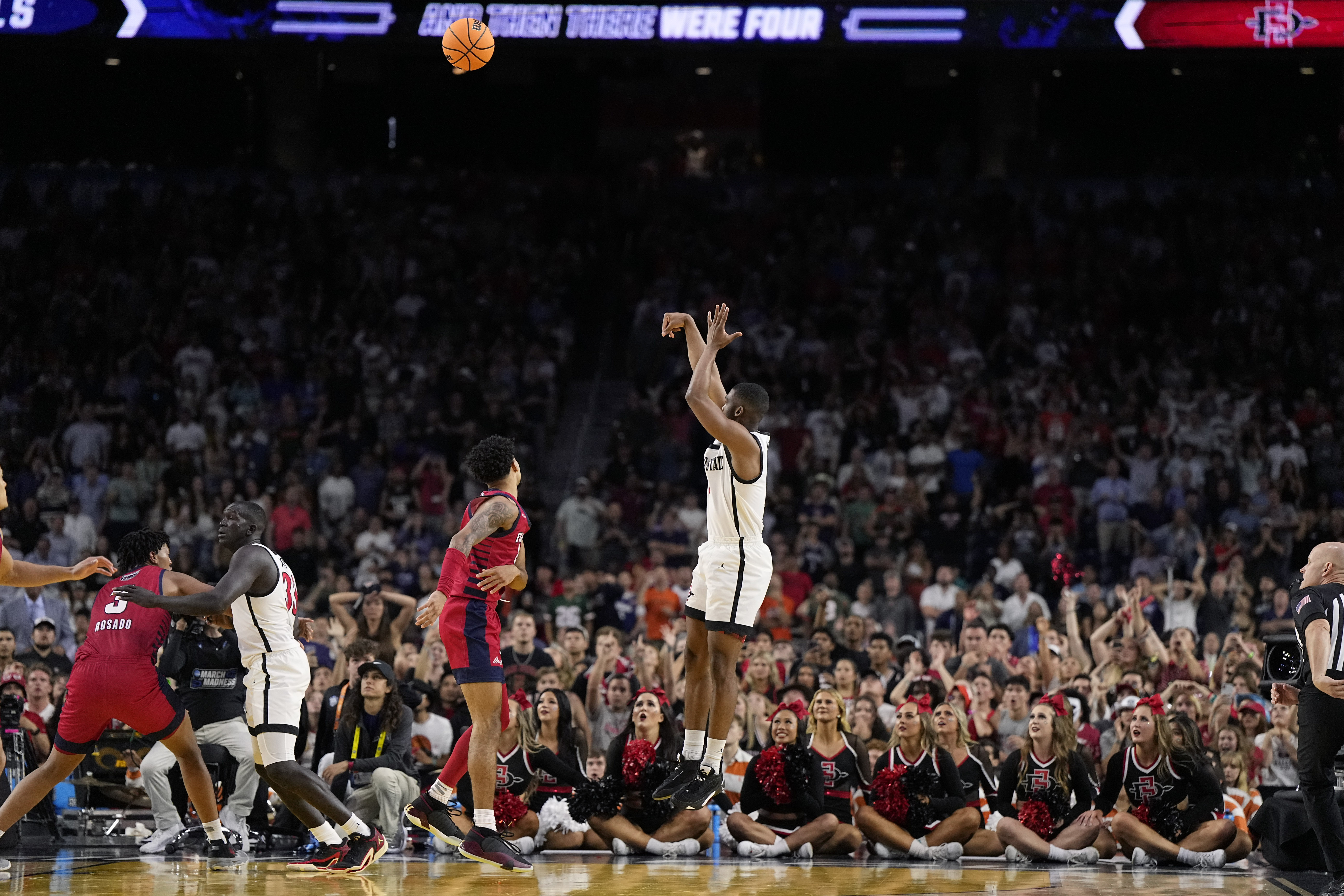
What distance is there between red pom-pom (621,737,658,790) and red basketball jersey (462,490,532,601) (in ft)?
10.2

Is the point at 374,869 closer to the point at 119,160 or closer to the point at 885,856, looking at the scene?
the point at 885,856

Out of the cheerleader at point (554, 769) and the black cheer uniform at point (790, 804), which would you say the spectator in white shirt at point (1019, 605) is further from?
the cheerleader at point (554, 769)

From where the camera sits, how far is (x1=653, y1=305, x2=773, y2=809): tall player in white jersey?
9117 mm

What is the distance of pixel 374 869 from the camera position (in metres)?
10.4

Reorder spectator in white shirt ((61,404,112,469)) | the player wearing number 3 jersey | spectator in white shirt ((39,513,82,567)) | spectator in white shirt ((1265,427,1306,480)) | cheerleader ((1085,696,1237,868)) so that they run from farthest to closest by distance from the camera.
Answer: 1. spectator in white shirt ((61,404,112,469))
2. spectator in white shirt ((1265,427,1306,480))
3. spectator in white shirt ((39,513,82,567))
4. cheerleader ((1085,696,1237,868))
5. the player wearing number 3 jersey

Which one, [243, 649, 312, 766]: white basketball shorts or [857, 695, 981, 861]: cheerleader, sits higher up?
[243, 649, 312, 766]: white basketball shorts

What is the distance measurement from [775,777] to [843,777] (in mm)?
545

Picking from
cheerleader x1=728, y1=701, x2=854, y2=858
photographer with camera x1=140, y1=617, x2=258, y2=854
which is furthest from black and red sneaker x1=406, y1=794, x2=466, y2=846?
cheerleader x1=728, y1=701, x2=854, y2=858

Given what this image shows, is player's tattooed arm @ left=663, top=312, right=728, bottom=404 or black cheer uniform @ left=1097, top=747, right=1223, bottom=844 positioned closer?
player's tattooed arm @ left=663, top=312, right=728, bottom=404

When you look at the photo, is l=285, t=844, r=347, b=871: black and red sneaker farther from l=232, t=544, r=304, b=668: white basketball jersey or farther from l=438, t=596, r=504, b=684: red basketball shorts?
l=438, t=596, r=504, b=684: red basketball shorts

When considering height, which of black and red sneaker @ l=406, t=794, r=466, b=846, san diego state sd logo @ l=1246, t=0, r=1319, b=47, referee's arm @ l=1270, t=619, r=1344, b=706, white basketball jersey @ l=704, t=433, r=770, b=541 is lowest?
black and red sneaker @ l=406, t=794, r=466, b=846

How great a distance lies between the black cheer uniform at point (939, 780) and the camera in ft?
38.5

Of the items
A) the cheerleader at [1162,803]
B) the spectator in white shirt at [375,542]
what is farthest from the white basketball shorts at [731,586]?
the spectator in white shirt at [375,542]

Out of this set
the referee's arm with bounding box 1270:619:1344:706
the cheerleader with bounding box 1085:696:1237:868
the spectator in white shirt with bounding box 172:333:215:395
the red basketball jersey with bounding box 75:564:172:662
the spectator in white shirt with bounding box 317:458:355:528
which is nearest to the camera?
the referee's arm with bounding box 1270:619:1344:706
